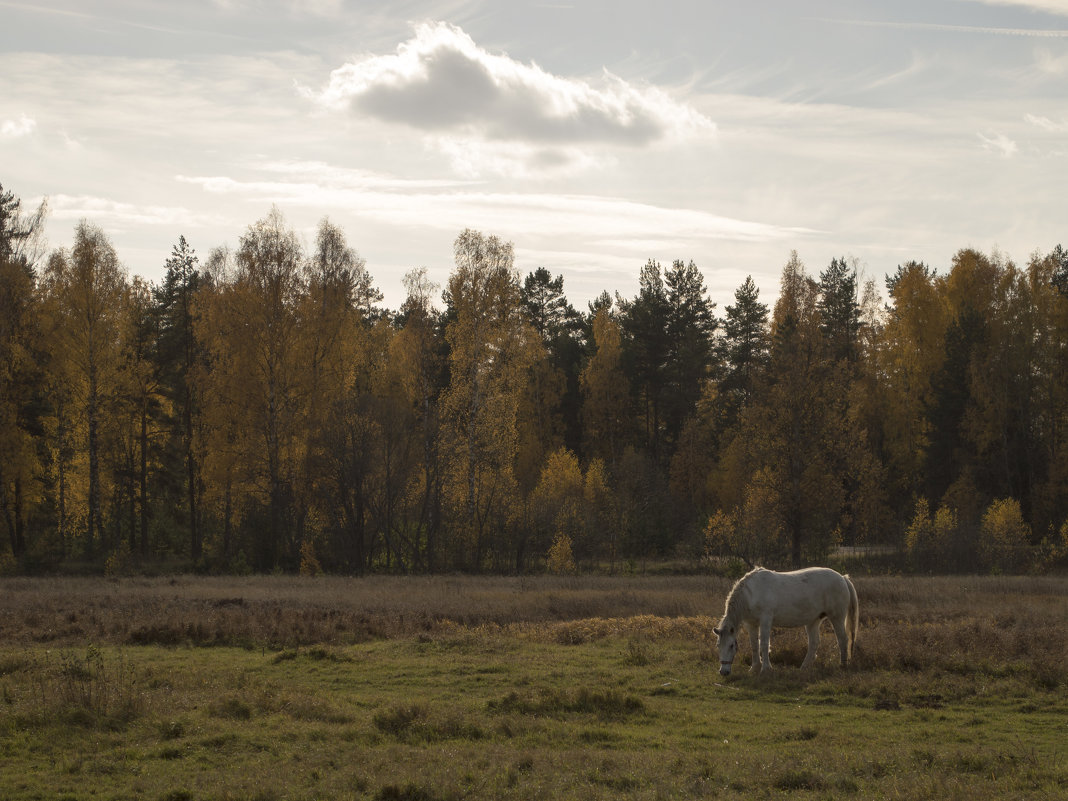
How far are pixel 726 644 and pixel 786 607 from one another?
131 cm

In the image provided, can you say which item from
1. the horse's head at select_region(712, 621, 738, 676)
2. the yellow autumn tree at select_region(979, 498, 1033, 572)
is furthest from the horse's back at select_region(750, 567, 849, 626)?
the yellow autumn tree at select_region(979, 498, 1033, 572)

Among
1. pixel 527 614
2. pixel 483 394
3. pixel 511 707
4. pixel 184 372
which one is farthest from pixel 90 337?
pixel 511 707

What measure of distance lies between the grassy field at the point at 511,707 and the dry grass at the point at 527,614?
101 mm

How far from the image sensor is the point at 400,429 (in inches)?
1564

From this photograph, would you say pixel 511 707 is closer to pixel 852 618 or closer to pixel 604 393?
pixel 852 618

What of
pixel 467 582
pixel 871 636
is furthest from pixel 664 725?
pixel 467 582

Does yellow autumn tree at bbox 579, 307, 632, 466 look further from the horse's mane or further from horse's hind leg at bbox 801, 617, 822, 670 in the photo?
the horse's mane

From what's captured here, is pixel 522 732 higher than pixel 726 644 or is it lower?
lower

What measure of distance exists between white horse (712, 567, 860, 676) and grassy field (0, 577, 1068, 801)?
0.52 m

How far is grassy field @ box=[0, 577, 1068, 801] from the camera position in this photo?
9.22m

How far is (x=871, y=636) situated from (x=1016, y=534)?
88.7ft

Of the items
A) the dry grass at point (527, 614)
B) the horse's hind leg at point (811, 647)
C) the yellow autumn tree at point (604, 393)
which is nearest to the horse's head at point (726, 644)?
the horse's hind leg at point (811, 647)

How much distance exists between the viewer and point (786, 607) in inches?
615

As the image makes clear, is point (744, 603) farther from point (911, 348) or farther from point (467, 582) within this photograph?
point (911, 348)
